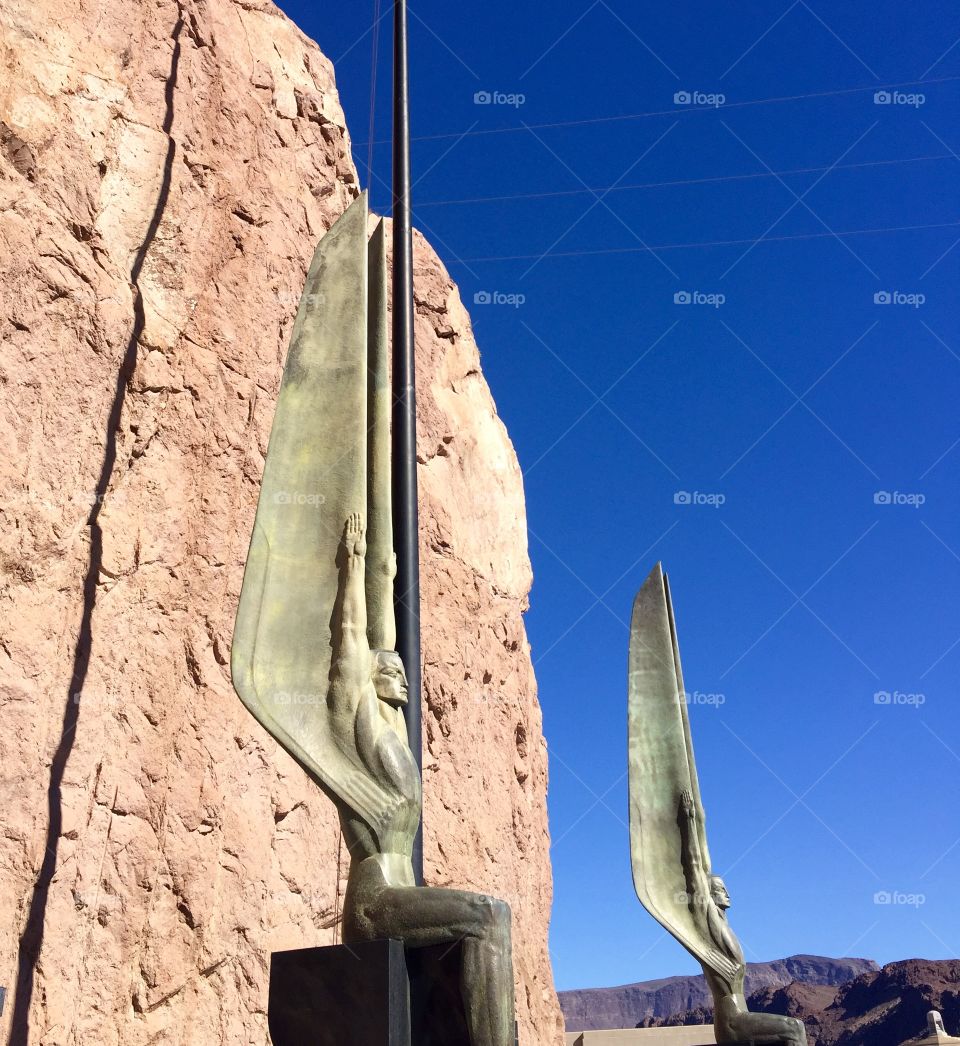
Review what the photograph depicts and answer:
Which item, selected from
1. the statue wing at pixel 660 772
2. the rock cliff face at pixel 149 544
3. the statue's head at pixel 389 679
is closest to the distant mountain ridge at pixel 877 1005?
the statue wing at pixel 660 772

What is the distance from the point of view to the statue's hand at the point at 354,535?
5.20 m

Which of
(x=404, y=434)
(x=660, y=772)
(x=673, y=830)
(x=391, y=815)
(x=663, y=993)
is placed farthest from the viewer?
(x=663, y=993)

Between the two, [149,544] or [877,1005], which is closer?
[149,544]

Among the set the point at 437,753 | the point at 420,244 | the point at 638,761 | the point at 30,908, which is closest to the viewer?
the point at 30,908

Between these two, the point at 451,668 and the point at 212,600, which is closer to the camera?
the point at 212,600

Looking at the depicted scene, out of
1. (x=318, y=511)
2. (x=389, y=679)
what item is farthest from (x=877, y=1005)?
(x=318, y=511)

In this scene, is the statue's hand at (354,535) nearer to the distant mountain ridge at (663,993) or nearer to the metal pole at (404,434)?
the metal pole at (404,434)

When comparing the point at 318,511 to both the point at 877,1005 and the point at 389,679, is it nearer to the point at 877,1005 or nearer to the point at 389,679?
the point at 389,679

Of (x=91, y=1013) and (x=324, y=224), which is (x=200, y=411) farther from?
(x=91, y=1013)

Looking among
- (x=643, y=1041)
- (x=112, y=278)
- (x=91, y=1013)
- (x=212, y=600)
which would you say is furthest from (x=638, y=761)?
(x=643, y=1041)

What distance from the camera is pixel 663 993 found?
7400 cm

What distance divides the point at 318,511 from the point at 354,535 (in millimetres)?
209

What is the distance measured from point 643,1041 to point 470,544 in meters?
9.42

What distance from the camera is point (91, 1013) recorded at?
22.1 feet
